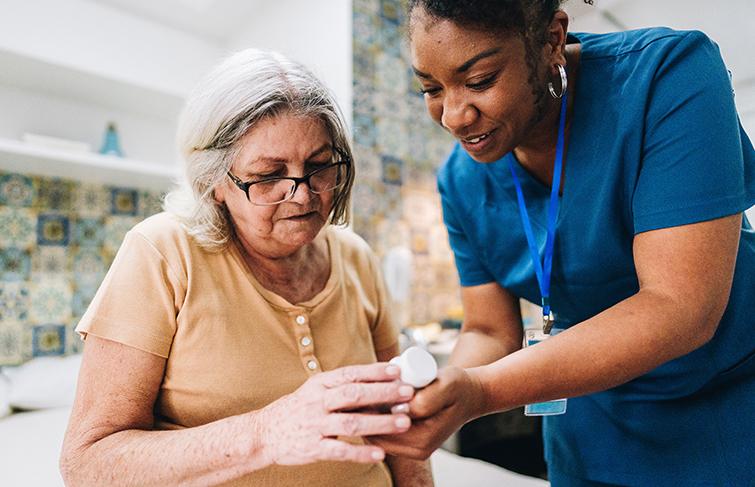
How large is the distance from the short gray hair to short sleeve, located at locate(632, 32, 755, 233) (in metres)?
0.61

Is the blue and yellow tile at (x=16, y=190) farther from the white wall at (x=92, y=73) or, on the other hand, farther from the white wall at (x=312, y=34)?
the white wall at (x=312, y=34)

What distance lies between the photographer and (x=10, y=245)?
2.54 metres

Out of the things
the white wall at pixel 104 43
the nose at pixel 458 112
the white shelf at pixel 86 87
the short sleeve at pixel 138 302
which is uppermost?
the white wall at pixel 104 43

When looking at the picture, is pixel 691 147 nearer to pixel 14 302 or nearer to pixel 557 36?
pixel 557 36

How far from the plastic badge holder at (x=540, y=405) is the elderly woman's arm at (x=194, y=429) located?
36cm

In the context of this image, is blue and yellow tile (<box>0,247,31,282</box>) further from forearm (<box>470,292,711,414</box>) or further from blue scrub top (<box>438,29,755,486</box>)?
forearm (<box>470,292,711,414</box>)

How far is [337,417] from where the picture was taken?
2.34ft

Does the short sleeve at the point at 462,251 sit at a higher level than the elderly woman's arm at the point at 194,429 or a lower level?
higher

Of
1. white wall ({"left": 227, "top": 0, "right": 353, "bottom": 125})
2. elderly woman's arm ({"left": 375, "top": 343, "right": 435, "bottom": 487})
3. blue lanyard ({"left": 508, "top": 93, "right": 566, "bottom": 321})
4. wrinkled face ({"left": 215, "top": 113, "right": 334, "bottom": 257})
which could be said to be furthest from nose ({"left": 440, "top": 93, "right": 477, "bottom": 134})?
white wall ({"left": 227, "top": 0, "right": 353, "bottom": 125})

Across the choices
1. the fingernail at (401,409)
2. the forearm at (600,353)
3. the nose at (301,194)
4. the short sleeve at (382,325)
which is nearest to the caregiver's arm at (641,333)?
the forearm at (600,353)

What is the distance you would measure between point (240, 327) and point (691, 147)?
0.84 metres

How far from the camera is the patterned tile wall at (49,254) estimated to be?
254 centimetres

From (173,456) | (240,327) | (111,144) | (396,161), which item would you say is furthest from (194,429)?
(396,161)

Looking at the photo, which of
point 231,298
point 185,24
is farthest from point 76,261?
point 231,298
